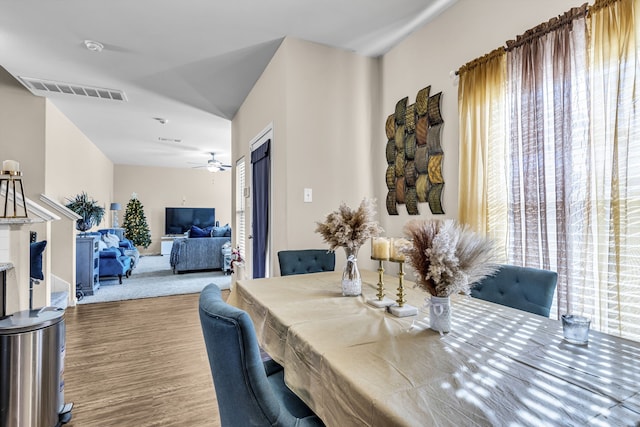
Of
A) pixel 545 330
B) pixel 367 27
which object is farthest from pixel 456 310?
pixel 367 27

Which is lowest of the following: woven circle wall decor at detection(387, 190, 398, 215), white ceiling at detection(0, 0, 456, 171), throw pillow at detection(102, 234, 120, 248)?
throw pillow at detection(102, 234, 120, 248)

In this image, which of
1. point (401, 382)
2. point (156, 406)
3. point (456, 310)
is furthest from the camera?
point (156, 406)

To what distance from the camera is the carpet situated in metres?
4.76

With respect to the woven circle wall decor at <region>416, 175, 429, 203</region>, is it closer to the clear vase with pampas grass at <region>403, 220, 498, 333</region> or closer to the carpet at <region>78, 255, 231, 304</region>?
the clear vase with pampas grass at <region>403, 220, 498, 333</region>

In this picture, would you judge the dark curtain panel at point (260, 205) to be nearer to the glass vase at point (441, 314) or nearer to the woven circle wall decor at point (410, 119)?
the woven circle wall decor at point (410, 119)

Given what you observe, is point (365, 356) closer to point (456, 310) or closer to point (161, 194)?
point (456, 310)

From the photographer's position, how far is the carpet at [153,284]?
15.6ft

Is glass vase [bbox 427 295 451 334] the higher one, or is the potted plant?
the potted plant

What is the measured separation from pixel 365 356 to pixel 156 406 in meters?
1.77

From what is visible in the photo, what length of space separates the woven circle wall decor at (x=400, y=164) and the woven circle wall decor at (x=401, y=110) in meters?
0.29

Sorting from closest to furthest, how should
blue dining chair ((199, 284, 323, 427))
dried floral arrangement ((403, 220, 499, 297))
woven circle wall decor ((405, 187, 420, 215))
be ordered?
blue dining chair ((199, 284, 323, 427))
dried floral arrangement ((403, 220, 499, 297))
woven circle wall decor ((405, 187, 420, 215))

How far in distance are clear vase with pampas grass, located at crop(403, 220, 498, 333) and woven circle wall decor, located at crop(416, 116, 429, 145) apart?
167 cm

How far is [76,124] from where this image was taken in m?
5.52

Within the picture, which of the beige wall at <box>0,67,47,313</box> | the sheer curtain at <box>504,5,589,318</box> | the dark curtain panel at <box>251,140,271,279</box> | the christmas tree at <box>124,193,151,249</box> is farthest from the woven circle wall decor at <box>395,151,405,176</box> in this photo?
the christmas tree at <box>124,193,151,249</box>
